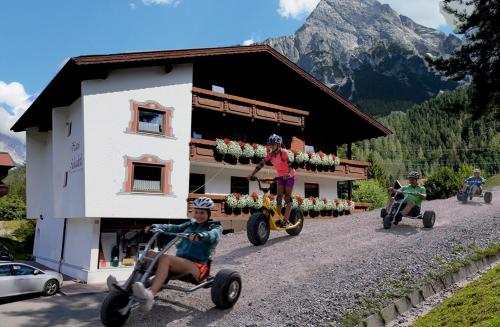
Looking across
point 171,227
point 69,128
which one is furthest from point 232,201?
point 171,227

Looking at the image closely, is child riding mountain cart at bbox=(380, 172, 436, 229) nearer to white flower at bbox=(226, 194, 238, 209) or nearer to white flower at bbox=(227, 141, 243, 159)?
white flower at bbox=(226, 194, 238, 209)

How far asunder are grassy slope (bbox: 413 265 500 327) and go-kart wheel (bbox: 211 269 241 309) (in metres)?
3.05

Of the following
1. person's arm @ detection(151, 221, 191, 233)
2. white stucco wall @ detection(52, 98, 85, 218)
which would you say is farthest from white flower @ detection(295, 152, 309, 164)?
person's arm @ detection(151, 221, 191, 233)

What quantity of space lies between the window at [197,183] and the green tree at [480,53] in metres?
13.1

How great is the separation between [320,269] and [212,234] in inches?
126

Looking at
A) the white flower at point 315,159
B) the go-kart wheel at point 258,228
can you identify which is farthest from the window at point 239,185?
the go-kart wheel at point 258,228

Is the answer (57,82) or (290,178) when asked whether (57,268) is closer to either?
(57,82)

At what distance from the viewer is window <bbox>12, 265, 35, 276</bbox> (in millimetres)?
16766

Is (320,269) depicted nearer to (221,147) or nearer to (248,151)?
(221,147)

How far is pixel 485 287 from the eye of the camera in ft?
25.1

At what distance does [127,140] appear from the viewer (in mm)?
21047

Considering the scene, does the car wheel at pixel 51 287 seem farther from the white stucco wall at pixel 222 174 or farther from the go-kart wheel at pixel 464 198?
the go-kart wheel at pixel 464 198

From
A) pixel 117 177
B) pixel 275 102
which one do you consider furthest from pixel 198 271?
pixel 275 102

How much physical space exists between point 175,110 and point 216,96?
275cm
